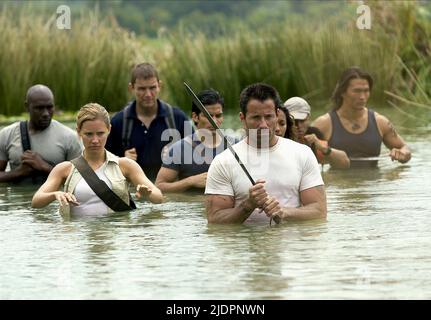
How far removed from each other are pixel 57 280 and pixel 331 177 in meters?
6.17

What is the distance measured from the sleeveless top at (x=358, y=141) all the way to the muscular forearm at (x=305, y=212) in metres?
4.78

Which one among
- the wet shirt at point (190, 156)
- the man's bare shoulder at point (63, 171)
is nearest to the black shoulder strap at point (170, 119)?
the wet shirt at point (190, 156)

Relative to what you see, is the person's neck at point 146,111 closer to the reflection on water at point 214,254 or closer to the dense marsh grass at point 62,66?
the reflection on water at point 214,254

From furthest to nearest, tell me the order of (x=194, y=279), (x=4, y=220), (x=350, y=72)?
(x=350, y=72) → (x=4, y=220) → (x=194, y=279)

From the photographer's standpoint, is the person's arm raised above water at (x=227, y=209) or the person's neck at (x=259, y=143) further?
the person's neck at (x=259, y=143)

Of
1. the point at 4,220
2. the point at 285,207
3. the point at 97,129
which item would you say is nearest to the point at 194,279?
the point at 285,207

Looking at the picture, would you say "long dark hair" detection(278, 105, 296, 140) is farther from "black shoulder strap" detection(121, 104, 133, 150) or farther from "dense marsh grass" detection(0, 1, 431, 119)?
"dense marsh grass" detection(0, 1, 431, 119)

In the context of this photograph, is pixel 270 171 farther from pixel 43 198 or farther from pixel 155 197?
pixel 43 198

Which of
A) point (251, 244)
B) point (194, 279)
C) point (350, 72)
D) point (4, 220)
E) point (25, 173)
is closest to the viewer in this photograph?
point (194, 279)

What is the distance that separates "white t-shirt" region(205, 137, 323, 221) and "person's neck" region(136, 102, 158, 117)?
4.31 m

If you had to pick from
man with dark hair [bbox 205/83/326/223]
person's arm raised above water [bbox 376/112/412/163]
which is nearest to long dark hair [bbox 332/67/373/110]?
person's arm raised above water [bbox 376/112/412/163]

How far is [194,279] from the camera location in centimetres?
864

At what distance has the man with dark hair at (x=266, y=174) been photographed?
10.1 meters
